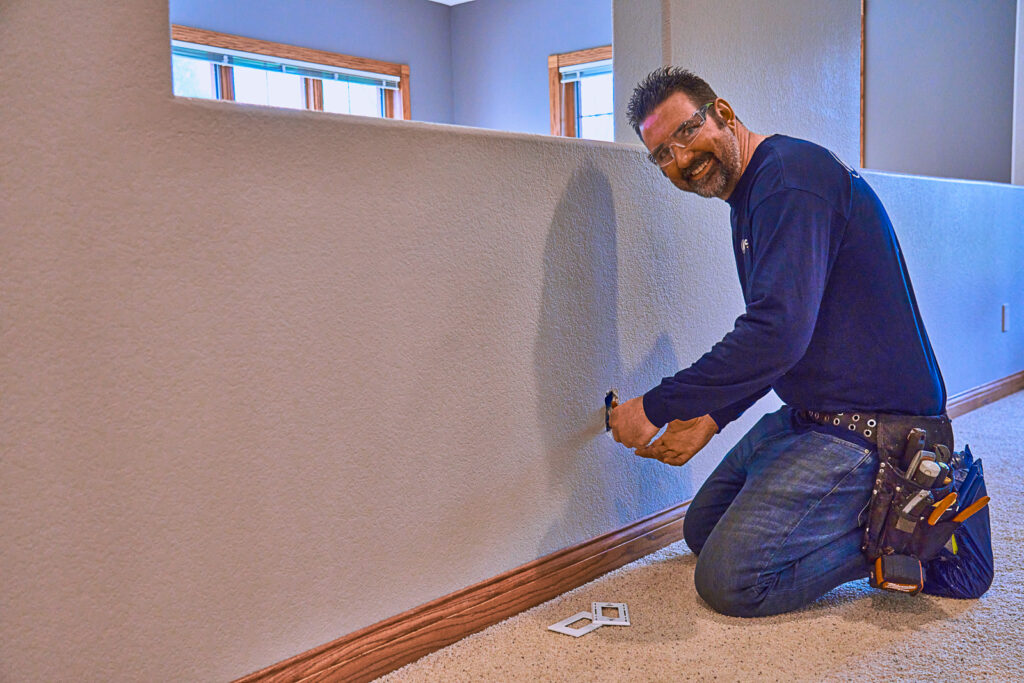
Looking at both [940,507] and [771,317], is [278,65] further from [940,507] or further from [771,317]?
[940,507]

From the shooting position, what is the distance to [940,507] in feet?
5.44

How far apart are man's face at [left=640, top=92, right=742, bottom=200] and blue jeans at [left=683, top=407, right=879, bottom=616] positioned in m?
A: 0.57

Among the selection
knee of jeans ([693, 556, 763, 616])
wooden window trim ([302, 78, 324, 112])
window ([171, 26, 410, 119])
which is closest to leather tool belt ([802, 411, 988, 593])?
knee of jeans ([693, 556, 763, 616])

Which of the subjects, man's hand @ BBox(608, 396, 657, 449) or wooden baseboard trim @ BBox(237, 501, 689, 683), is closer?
wooden baseboard trim @ BBox(237, 501, 689, 683)

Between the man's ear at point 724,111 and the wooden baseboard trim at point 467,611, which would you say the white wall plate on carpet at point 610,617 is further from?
the man's ear at point 724,111

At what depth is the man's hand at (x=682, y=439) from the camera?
6.18 ft

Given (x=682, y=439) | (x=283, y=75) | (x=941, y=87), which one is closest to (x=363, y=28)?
(x=283, y=75)

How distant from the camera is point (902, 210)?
3.13 metres

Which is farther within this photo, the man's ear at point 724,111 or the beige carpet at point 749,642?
the man's ear at point 724,111

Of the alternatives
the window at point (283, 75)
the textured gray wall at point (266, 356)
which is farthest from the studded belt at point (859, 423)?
the window at point (283, 75)

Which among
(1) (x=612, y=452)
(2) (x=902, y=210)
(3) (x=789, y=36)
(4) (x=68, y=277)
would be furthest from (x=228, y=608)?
(2) (x=902, y=210)

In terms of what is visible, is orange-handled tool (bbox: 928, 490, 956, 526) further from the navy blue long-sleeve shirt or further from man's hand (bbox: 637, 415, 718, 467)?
man's hand (bbox: 637, 415, 718, 467)

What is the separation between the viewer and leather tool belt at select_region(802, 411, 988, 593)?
1679 millimetres

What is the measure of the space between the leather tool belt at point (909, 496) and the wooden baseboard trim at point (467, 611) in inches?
20.8
